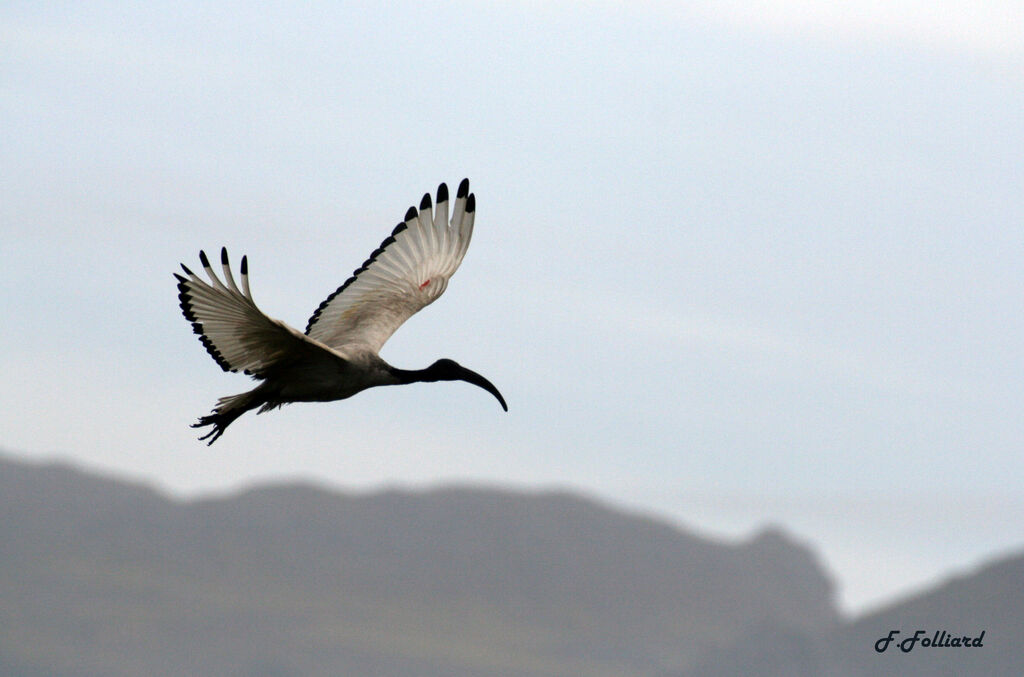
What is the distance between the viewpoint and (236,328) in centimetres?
1914

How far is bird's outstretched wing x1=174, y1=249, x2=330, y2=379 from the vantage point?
18391 mm

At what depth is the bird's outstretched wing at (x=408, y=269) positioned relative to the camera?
22.5 metres

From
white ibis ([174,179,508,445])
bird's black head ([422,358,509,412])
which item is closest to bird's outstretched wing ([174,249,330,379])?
white ibis ([174,179,508,445])

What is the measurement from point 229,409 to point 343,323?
2.50 metres

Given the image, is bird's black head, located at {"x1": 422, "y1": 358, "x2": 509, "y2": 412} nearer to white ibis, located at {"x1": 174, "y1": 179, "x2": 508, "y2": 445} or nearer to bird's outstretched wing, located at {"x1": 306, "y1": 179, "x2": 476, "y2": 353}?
white ibis, located at {"x1": 174, "y1": 179, "x2": 508, "y2": 445}

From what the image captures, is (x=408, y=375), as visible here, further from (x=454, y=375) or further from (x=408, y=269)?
(x=408, y=269)

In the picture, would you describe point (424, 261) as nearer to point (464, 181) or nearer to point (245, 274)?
point (464, 181)

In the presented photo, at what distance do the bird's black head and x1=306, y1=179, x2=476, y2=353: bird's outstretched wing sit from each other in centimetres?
122

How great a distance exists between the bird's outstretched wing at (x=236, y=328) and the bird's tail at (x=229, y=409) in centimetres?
39

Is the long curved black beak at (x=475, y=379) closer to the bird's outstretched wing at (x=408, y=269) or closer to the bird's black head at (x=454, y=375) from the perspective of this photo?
the bird's black head at (x=454, y=375)

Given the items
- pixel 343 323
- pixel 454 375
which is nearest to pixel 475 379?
pixel 454 375

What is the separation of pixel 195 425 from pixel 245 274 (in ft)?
8.03

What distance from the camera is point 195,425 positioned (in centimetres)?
1988

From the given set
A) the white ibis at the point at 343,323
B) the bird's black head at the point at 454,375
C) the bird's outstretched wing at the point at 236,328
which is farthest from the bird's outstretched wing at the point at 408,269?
the bird's outstretched wing at the point at 236,328
